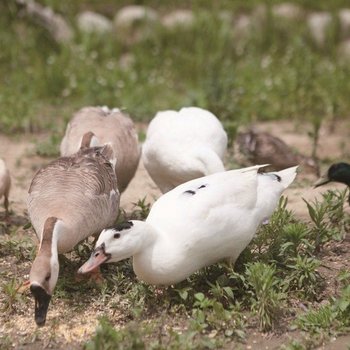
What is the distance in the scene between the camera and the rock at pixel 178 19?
1028 cm

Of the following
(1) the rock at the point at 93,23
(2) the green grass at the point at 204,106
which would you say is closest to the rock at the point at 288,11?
(2) the green grass at the point at 204,106

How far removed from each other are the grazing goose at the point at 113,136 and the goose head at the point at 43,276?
1.64 meters

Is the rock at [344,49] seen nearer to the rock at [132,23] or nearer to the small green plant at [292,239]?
the rock at [132,23]

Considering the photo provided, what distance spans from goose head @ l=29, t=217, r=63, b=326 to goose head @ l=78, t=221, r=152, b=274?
0.18 meters

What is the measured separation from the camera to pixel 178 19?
34.2 feet

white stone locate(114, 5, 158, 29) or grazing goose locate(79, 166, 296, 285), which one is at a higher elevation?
grazing goose locate(79, 166, 296, 285)

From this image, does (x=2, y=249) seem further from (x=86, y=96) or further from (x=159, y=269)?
(x=86, y=96)

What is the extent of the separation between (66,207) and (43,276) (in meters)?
0.61

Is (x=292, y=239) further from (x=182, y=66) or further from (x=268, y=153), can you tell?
(x=182, y=66)

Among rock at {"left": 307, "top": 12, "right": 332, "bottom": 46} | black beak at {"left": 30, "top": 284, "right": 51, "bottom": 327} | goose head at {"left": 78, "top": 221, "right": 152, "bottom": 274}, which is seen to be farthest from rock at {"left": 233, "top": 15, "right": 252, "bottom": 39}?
black beak at {"left": 30, "top": 284, "right": 51, "bottom": 327}

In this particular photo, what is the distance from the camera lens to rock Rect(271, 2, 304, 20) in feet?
34.6

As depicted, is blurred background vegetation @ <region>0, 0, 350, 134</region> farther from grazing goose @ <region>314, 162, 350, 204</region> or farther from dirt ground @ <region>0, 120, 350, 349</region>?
grazing goose @ <region>314, 162, 350, 204</region>

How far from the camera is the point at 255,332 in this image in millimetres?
4078

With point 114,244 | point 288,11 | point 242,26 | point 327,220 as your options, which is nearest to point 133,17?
point 242,26
